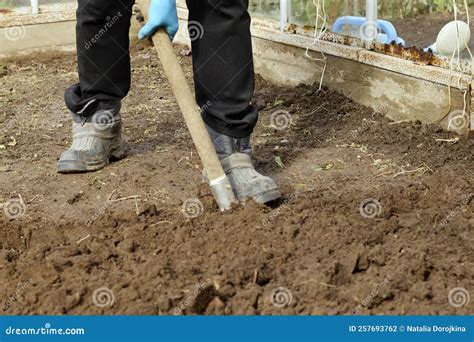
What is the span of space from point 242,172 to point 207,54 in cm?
47

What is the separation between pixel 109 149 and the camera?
157 inches

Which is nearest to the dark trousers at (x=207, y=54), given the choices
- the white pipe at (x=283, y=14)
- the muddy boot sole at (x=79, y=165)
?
the muddy boot sole at (x=79, y=165)

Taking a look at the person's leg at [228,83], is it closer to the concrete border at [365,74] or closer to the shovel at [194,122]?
the shovel at [194,122]

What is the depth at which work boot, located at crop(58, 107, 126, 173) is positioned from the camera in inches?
153

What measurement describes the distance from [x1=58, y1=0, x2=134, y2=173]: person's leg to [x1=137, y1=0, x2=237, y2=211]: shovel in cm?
39

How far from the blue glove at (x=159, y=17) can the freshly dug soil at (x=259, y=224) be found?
650 millimetres

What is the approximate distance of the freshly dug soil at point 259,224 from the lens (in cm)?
267

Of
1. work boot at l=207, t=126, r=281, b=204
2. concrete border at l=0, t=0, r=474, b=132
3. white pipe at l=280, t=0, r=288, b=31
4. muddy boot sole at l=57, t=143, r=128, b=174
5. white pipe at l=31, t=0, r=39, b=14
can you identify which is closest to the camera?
work boot at l=207, t=126, r=281, b=204

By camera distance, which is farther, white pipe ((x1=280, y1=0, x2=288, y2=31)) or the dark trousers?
white pipe ((x1=280, y1=0, x2=288, y2=31))

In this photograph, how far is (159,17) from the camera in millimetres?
3242

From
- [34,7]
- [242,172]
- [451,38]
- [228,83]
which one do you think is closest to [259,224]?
[242,172]

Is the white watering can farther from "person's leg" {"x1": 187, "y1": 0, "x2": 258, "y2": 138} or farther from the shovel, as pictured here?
the shovel

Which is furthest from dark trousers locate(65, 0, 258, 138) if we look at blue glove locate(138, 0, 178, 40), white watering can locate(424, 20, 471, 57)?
white watering can locate(424, 20, 471, 57)

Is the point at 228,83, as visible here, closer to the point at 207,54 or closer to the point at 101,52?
the point at 207,54
